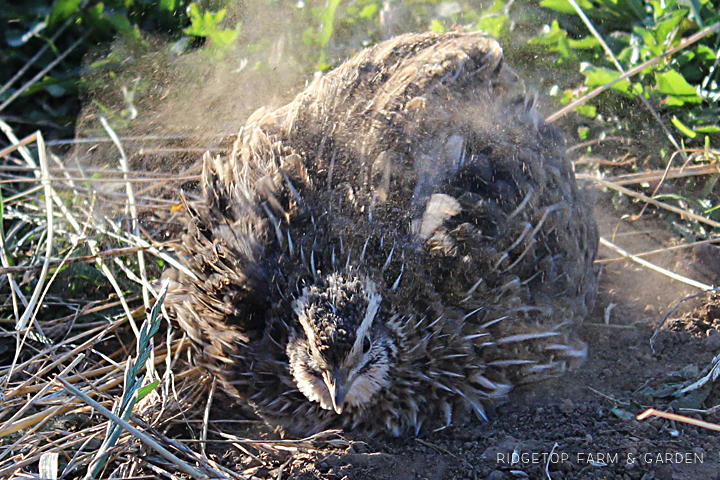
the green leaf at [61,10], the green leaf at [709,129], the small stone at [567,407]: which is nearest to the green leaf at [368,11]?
the green leaf at [61,10]

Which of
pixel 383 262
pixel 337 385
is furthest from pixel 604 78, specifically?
pixel 337 385

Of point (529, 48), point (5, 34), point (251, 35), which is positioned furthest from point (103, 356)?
Answer: point (529, 48)

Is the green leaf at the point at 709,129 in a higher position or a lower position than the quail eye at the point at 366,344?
lower

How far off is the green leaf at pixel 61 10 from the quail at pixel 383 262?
8.39 feet

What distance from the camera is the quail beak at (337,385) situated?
267 cm

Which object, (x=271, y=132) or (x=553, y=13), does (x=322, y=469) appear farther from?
(x=553, y=13)

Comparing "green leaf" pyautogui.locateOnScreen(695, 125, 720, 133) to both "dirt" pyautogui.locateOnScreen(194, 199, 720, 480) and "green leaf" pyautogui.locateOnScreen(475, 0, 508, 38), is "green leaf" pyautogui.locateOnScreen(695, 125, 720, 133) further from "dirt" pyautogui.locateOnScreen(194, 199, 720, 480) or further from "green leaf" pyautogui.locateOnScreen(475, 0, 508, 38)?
"green leaf" pyautogui.locateOnScreen(475, 0, 508, 38)

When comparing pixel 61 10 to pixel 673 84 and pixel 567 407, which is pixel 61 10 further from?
pixel 567 407

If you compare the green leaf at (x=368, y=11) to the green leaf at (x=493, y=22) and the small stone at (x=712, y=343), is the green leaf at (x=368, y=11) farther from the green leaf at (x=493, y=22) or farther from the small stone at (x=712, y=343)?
the small stone at (x=712, y=343)

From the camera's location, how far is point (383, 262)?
2.86 meters

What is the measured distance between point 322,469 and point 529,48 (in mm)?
3480

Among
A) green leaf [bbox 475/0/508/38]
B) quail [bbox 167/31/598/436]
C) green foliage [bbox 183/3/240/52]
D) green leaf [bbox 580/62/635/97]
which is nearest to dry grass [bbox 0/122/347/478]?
quail [bbox 167/31/598/436]

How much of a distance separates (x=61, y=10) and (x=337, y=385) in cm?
400

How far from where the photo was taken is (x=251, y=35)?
4977 mm
